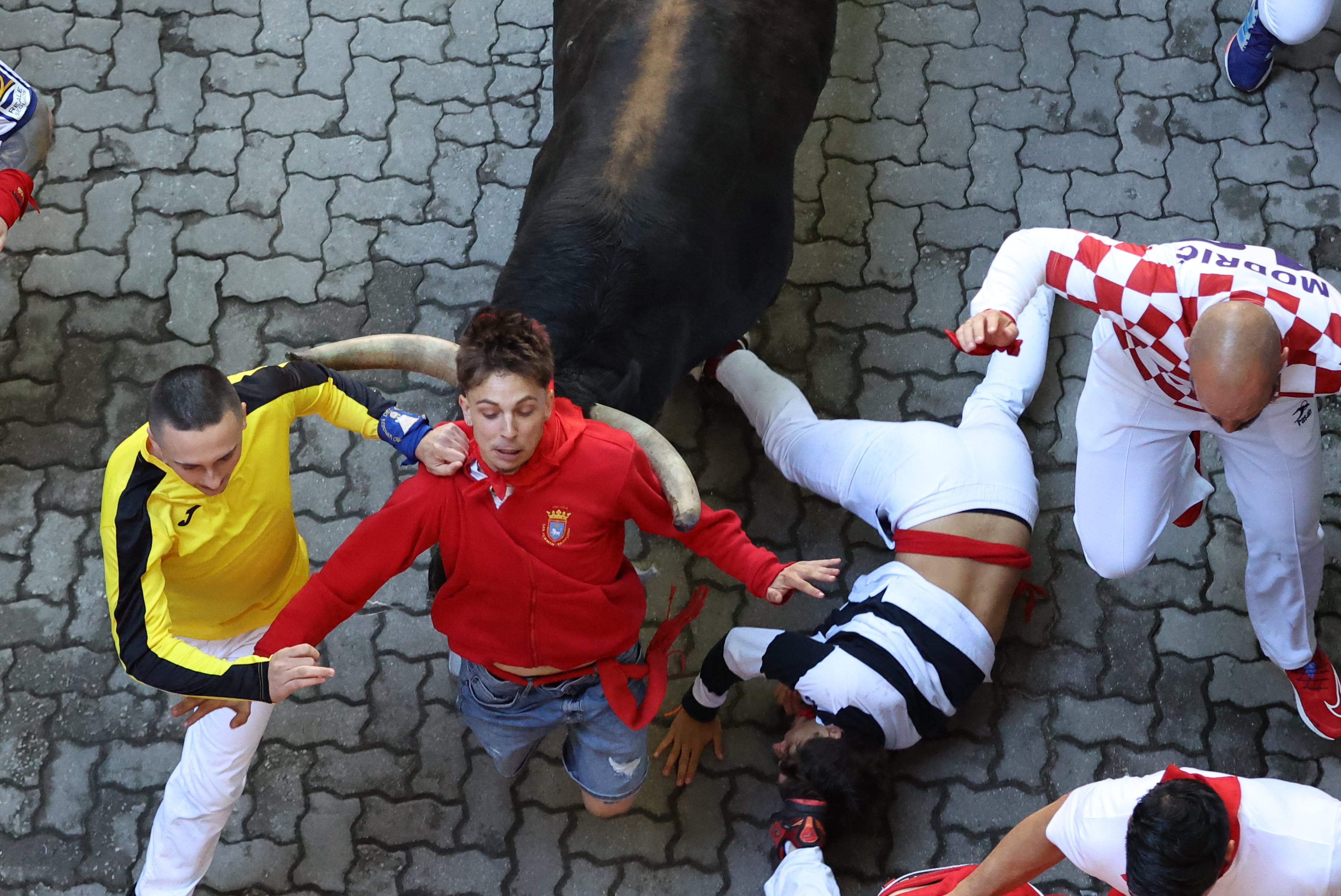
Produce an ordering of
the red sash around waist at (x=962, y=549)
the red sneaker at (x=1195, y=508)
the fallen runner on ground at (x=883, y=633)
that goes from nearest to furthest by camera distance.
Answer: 1. the fallen runner on ground at (x=883, y=633)
2. the red sash around waist at (x=962, y=549)
3. the red sneaker at (x=1195, y=508)

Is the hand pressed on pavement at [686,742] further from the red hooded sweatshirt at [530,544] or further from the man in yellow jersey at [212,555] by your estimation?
the man in yellow jersey at [212,555]

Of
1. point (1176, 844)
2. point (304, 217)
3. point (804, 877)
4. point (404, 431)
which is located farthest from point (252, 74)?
point (1176, 844)

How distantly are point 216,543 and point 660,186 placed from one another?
1777mm

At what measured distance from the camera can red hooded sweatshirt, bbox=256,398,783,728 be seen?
10.1 ft

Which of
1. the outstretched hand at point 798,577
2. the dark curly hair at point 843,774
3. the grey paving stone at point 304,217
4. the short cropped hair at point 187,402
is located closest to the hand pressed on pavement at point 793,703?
the dark curly hair at point 843,774

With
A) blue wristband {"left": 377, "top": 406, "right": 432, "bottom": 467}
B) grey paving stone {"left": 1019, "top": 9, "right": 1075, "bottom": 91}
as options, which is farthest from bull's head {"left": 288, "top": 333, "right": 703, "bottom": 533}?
grey paving stone {"left": 1019, "top": 9, "right": 1075, "bottom": 91}

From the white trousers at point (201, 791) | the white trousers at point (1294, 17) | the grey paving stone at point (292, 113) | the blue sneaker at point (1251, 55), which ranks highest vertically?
the white trousers at point (1294, 17)

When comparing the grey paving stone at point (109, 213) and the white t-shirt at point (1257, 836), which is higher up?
the grey paving stone at point (109, 213)

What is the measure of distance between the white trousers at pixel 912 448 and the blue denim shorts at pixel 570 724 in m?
1.03

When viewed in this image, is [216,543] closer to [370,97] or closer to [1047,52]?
[370,97]

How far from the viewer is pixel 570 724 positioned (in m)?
3.72

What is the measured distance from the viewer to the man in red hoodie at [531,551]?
286cm

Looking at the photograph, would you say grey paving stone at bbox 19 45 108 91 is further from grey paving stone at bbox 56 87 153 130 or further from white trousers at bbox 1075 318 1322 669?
white trousers at bbox 1075 318 1322 669

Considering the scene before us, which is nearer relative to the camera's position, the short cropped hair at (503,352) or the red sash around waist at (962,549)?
the short cropped hair at (503,352)
